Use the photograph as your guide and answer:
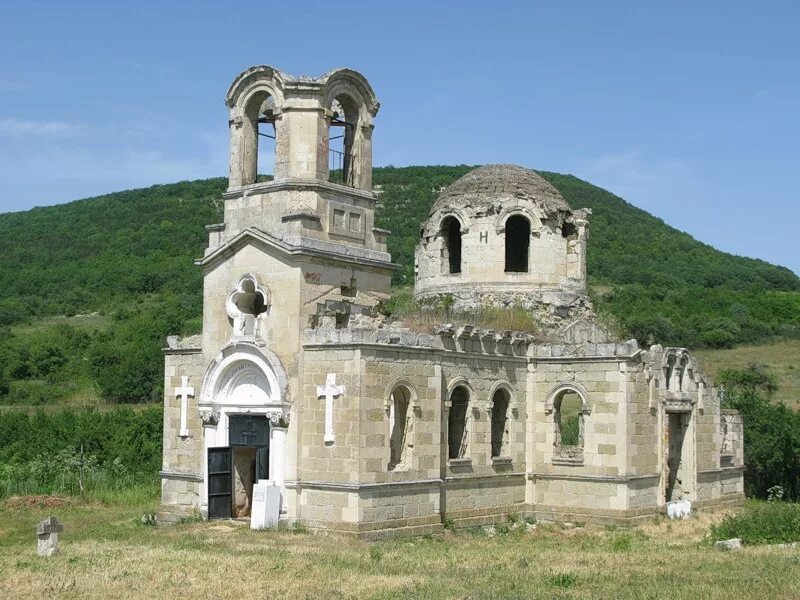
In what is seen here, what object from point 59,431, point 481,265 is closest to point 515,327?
point 481,265

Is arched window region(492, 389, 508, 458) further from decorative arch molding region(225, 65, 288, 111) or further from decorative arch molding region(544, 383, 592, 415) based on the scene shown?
decorative arch molding region(225, 65, 288, 111)

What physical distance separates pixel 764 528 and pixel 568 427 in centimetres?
1519

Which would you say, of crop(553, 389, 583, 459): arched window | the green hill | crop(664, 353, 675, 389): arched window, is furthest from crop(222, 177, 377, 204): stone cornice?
the green hill

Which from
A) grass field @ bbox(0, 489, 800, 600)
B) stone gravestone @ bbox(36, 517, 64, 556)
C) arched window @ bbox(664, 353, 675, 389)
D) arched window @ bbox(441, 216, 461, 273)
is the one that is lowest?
grass field @ bbox(0, 489, 800, 600)

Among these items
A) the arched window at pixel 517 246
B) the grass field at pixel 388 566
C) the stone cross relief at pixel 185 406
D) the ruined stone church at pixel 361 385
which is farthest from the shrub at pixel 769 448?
the stone cross relief at pixel 185 406

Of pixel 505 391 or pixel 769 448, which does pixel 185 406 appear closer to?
pixel 505 391

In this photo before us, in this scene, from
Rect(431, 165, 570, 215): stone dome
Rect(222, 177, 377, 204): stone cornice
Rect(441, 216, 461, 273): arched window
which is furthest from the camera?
Rect(441, 216, 461, 273): arched window

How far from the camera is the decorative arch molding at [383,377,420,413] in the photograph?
70.0 feet

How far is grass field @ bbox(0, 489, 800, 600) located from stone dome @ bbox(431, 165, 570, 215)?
8.66 m

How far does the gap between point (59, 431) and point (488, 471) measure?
1981 cm

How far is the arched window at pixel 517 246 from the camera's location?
29172 mm

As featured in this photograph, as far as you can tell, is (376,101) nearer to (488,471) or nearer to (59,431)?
(488,471)

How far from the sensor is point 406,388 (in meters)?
22.0

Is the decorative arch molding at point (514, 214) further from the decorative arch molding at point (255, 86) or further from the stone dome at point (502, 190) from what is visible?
the decorative arch molding at point (255, 86)
